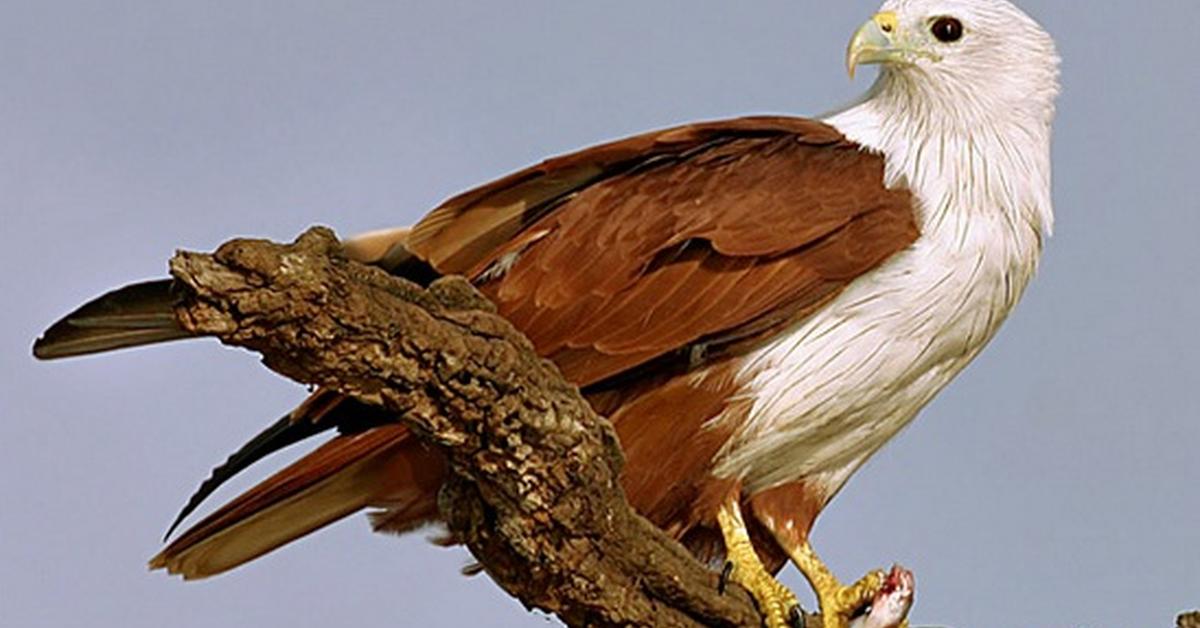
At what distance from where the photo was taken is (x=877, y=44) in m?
6.98

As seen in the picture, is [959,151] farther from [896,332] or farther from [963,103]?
[896,332]

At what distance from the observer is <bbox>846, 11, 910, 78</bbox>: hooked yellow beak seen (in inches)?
274

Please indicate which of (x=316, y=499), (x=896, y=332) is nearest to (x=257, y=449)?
(x=316, y=499)

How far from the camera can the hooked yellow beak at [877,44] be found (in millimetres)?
6953

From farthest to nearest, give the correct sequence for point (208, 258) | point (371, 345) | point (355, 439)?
1. point (355, 439)
2. point (371, 345)
3. point (208, 258)

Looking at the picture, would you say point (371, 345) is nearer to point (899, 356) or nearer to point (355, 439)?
point (355, 439)

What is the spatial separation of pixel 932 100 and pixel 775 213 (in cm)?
77

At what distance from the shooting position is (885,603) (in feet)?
20.9

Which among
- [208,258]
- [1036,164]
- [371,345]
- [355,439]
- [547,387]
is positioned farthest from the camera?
[1036,164]

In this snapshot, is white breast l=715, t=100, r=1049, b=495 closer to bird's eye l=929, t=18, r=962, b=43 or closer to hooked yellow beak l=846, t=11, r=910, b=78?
hooked yellow beak l=846, t=11, r=910, b=78

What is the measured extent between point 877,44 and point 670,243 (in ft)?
3.36

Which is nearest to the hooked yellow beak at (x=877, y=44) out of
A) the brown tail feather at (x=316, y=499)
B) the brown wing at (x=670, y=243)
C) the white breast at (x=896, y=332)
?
the white breast at (x=896, y=332)

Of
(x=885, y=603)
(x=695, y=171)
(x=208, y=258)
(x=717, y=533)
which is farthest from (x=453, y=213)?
(x=208, y=258)

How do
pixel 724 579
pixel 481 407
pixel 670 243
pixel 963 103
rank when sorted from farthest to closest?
pixel 963 103, pixel 670 243, pixel 724 579, pixel 481 407
